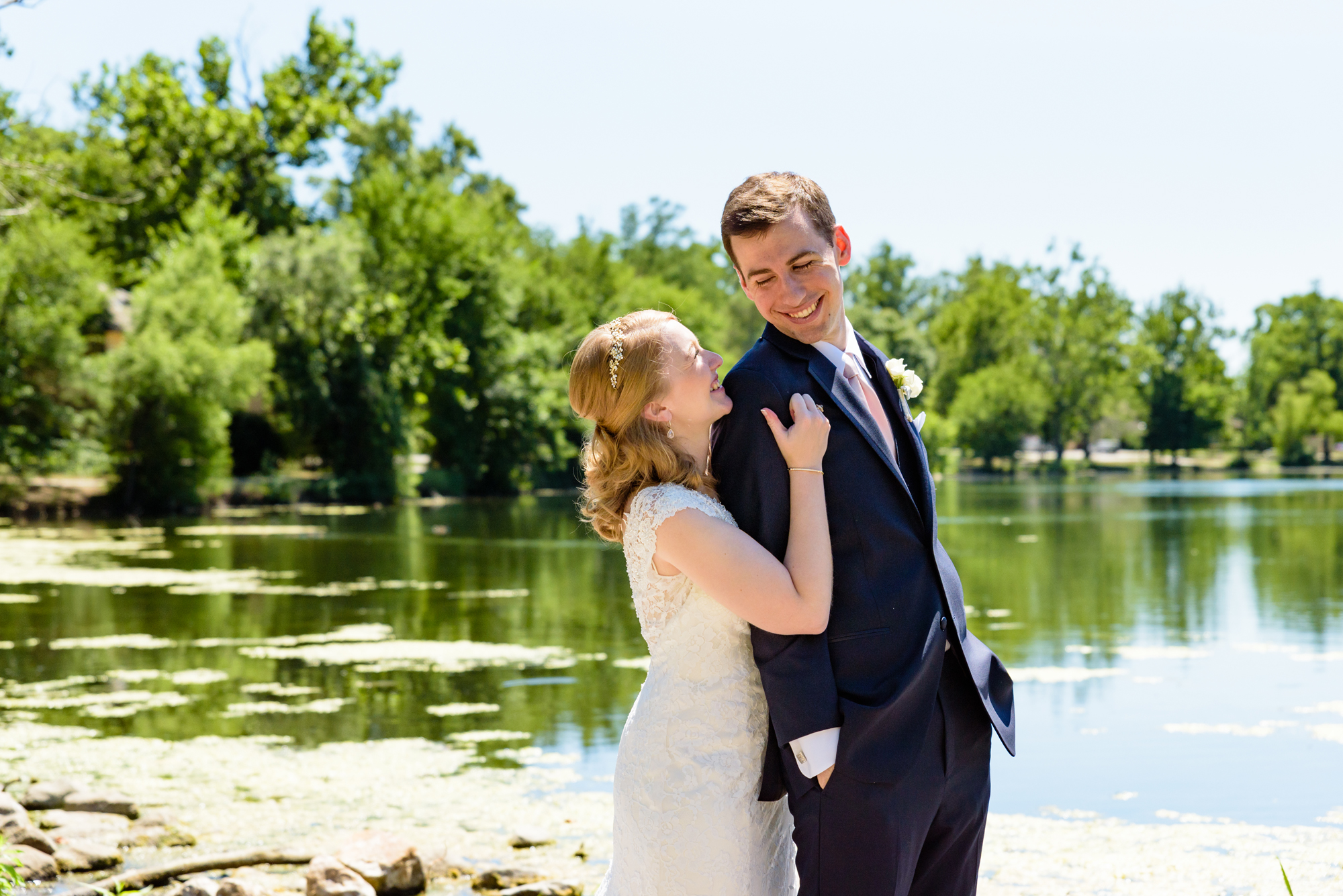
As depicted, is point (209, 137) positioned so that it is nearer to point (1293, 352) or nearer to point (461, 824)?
point (461, 824)

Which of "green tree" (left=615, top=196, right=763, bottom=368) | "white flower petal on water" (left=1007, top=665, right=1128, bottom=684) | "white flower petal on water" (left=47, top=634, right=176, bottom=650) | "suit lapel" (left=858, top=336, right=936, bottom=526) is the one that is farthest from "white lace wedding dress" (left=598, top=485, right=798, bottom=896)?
"green tree" (left=615, top=196, right=763, bottom=368)

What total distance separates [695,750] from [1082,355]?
85.1 m

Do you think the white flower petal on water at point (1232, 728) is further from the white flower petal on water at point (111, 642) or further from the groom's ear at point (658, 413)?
the white flower petal on water at point (111, 642)

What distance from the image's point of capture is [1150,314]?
84500mm

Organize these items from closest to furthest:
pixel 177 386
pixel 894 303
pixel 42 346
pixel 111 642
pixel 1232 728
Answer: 1. pixel 1232 728
2. pixel 111 642
3. pixel 42 346
4. pixel 177 386
5. pixel 894 303

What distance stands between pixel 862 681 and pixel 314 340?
41288mm

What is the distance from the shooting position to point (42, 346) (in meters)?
33.0

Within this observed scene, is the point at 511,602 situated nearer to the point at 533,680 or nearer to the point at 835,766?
the point at 533,680

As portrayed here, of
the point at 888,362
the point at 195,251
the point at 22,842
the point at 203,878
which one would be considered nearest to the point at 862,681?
the point at 888,362

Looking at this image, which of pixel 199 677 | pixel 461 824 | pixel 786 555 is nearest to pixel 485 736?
pixel 461 824

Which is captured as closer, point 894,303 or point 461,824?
point 461,824

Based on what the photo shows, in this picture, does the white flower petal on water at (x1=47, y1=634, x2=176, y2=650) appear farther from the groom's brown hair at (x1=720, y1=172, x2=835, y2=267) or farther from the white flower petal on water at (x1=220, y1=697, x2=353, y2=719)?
the groom's brown hair at (x1=720, y1=172, x2=835, y2=267)

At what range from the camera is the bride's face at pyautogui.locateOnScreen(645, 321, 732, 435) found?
8.84ft

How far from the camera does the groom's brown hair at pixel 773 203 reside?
262cm
